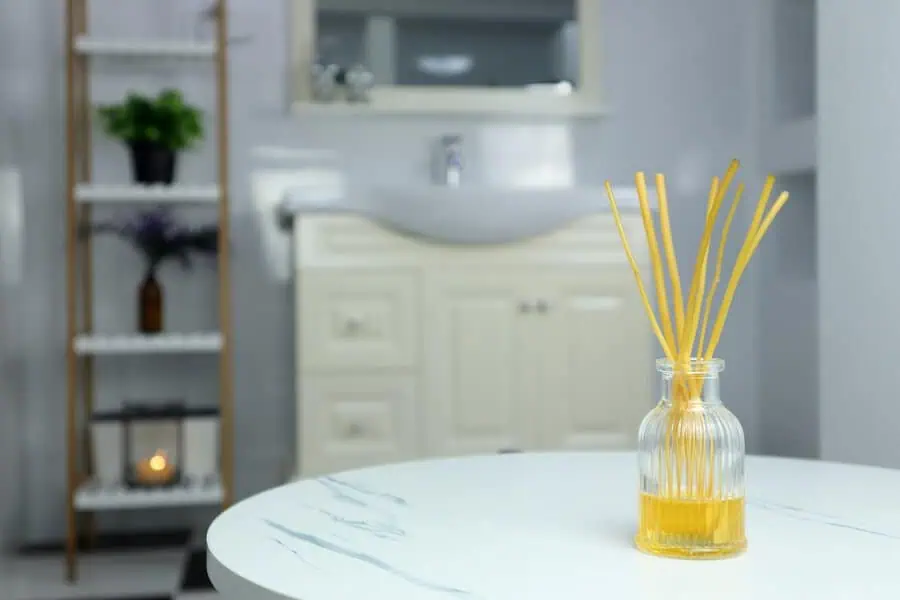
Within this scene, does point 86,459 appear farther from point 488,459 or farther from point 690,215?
point 488,459

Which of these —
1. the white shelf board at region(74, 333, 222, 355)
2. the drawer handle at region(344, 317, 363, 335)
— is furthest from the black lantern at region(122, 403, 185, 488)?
the drawer handle at region(344, 317, 363, 335)

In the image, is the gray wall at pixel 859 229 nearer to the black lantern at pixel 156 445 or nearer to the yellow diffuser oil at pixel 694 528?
the black lantern at pixel 156 445

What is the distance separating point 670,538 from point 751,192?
2.86m

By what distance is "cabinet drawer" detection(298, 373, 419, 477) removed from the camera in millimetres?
2857

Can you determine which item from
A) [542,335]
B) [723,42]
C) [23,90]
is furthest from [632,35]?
[23,90]

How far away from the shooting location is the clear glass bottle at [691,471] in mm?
905

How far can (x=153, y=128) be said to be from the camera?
300cm

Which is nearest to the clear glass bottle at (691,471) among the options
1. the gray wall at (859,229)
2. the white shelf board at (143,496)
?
the gray wall at (859,229)

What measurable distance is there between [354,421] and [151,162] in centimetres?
91

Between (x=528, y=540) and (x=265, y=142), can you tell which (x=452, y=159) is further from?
(x=528, y=540)

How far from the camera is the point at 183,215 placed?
11.0 feet

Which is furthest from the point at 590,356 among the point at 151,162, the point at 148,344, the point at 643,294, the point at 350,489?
the point at 643,294

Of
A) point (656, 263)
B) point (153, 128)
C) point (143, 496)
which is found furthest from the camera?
point (153, 128)

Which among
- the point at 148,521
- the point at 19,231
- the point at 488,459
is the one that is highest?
the point at 19,231
